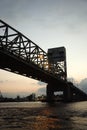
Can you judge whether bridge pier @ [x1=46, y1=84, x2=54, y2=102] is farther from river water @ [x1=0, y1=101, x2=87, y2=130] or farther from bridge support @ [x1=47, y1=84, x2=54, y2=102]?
river water @ [x1=0, y1=101, x2=87, y2=130]

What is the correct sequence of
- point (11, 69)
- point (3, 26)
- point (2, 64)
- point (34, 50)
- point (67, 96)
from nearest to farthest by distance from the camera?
1. point (3, 26)
2. point (2, 64)
3. point (11, 69)
4. point (34, 50)
5. point (67, 96)

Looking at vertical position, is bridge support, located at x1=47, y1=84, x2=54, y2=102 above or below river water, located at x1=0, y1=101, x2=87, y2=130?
above

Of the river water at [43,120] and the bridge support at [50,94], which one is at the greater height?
the bridge support at [50,94]

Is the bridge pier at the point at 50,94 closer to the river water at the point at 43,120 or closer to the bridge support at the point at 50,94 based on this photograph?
the bridge support at the point at 50,94

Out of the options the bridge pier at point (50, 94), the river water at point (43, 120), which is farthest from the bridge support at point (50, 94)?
the river water at point (43, 120)

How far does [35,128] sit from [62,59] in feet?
351

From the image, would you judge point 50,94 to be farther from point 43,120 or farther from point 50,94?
point 43,120

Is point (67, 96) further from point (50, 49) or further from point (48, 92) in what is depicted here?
point (50, 49)

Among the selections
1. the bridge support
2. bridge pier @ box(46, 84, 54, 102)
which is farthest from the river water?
the bridge support

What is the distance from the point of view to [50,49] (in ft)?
424

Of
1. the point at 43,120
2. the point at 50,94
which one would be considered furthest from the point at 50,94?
the point at 43,120

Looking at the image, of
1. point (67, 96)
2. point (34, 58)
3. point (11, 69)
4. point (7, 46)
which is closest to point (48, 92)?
point (67, 96)

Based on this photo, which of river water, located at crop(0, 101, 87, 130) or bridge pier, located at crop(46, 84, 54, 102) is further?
bridge pier, located at crop(46, 84, 54, 102)

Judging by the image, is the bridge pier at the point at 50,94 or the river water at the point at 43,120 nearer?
the river water at the point at 43,120
